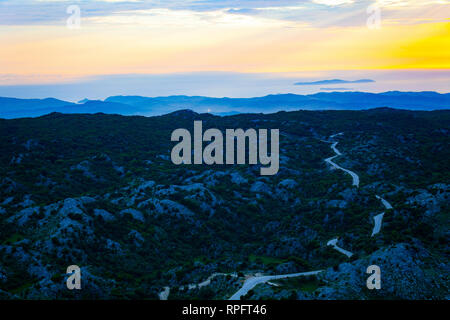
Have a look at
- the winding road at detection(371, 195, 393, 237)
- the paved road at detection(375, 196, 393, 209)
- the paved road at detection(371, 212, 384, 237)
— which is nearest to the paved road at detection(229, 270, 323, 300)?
the paved road at detection(371, 212, 384, 237)

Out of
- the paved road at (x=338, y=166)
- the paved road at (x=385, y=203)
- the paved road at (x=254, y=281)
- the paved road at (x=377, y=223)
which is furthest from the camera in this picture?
the paved road at (x=338, y=166)

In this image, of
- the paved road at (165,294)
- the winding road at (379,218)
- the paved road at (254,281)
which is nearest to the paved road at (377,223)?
the winding road at (379,218)

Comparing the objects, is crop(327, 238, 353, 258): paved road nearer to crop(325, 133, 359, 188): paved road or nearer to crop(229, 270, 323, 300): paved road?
crop(229, 270, 323, 300): paved road

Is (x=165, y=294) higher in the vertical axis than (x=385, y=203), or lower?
lower

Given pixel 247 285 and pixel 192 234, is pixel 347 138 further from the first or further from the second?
pixel 247 285

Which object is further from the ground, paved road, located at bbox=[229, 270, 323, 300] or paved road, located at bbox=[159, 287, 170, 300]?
paved road, located at bbox=[229, 270, 323, 300]

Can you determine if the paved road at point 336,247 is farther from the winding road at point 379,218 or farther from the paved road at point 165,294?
the paved road at point 165,294

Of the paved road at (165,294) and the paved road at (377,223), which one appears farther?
the paved road at (377,223)

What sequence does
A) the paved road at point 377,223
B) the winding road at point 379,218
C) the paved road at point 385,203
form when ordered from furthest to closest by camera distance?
1. the paved road at point 385,203
2. the winding road at point 379,218
3. the paved road at point 377,223

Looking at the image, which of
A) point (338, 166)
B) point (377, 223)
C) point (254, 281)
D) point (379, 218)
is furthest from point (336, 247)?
point (338, 166)

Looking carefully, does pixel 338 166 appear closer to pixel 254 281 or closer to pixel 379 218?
pixel 379 218
